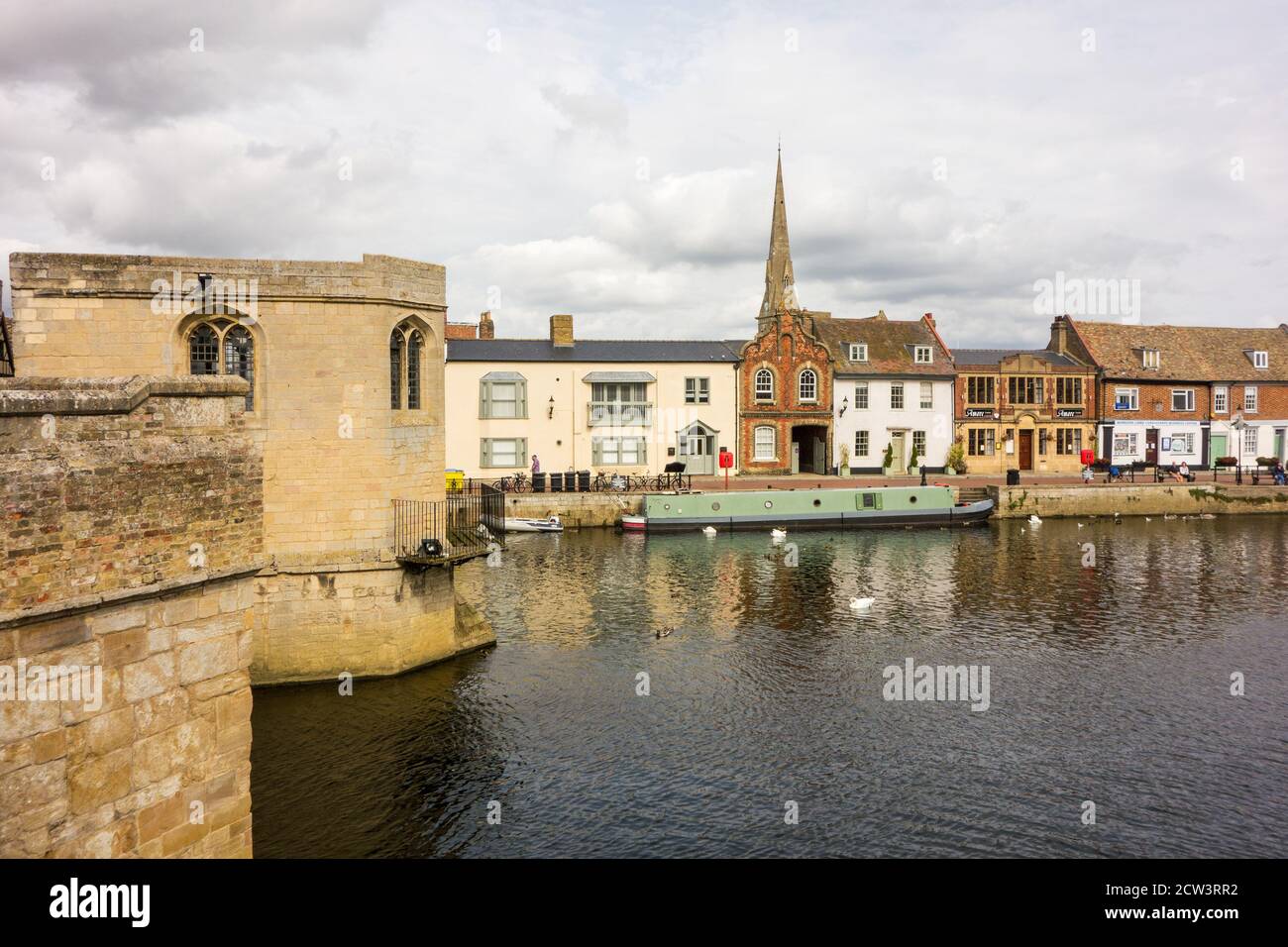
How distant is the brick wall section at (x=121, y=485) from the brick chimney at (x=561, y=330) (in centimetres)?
4117

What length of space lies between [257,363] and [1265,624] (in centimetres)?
2577

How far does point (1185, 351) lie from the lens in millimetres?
60500

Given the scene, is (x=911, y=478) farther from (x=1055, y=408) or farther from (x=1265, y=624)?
(x=1265, y=624)

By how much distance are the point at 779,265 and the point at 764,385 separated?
19539mm

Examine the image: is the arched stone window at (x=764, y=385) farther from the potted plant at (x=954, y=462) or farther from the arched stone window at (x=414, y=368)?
the arched stone window at (x=414, y=368)

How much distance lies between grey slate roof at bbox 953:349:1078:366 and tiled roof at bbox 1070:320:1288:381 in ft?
6.09

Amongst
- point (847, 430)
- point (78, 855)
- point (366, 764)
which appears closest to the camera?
point (78, 855)

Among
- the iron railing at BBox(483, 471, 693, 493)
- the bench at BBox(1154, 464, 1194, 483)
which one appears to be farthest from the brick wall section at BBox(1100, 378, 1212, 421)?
the iron railing at BBox(483, 471, 693, 493)

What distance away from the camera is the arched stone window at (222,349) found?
16547 mm

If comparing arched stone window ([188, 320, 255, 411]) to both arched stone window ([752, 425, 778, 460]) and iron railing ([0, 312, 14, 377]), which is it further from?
arched stone window ([752, 425, 778, 460])

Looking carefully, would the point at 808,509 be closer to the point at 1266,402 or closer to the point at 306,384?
the point at 306,384

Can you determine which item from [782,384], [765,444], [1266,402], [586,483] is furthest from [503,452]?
[1266,402]
